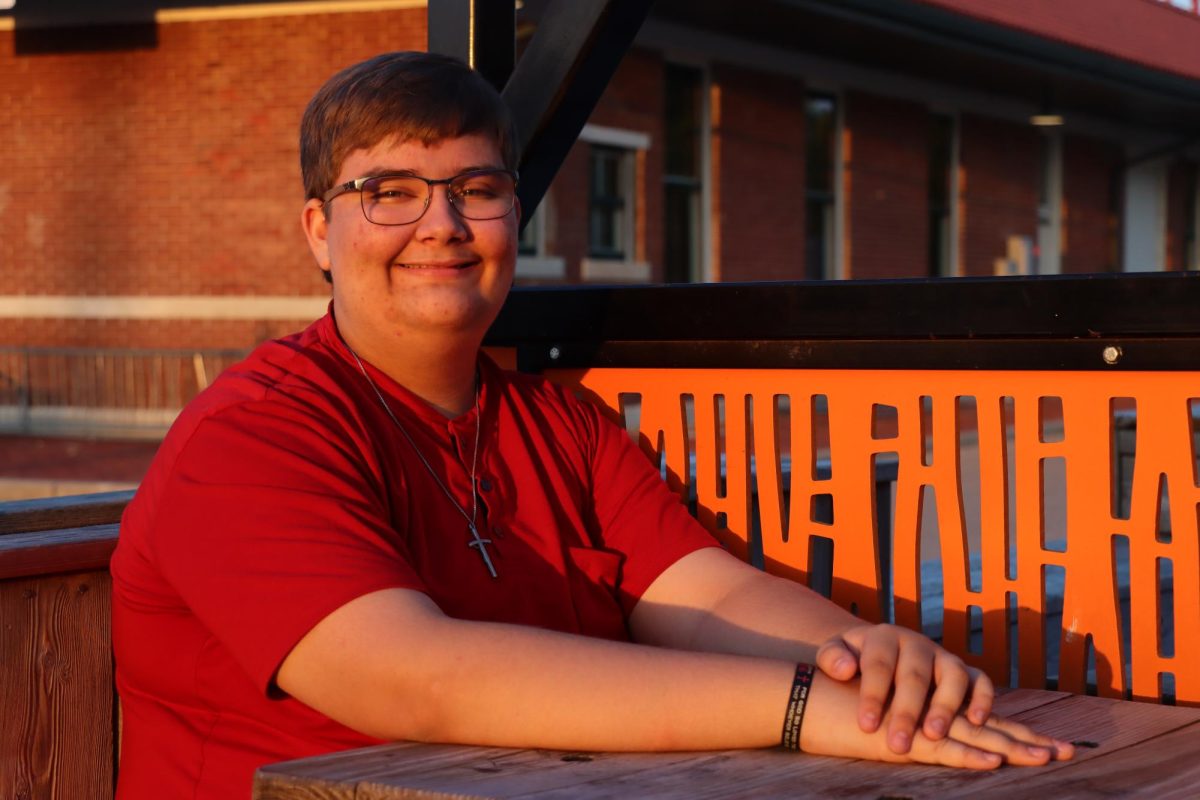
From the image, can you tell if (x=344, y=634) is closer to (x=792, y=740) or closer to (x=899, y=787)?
(x=792, y=740)

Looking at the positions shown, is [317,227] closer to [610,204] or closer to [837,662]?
[837,662]

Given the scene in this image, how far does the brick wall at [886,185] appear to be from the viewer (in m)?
19.4

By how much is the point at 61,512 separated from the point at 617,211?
14375 mm

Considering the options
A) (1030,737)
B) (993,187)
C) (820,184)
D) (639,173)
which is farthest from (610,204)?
(1030,737)

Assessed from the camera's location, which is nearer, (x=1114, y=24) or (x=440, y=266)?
(x=440, y=266)

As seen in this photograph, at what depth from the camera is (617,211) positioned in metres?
16.8

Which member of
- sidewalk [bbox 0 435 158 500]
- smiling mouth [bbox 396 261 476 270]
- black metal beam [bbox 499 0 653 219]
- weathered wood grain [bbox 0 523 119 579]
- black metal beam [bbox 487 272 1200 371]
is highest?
black metal beam [bbox 499 0 653 219]

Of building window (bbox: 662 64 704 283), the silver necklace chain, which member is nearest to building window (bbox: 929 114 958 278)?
building window (bbox: 662 64 704 283)

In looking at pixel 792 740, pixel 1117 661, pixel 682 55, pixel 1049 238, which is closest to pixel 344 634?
pixel 792 740

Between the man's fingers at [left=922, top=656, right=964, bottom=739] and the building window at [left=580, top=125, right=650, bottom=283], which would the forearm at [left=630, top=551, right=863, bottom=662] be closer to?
the man's fingers at [left=922, top=656, right=964, bottom=739]

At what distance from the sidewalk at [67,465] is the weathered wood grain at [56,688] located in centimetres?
1000

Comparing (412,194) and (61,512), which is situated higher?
(412,194)

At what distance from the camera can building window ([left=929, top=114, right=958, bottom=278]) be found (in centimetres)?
2098

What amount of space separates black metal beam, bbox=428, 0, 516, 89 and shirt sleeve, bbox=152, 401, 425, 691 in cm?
127
